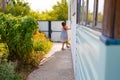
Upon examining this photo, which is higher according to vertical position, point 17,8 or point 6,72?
point 17,8

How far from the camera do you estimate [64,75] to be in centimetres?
846

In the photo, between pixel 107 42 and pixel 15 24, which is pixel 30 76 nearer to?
pixel 15 24

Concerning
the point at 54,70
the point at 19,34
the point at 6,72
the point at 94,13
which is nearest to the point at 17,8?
the point at 19,34

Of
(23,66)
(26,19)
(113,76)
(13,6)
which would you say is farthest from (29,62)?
(13,6)

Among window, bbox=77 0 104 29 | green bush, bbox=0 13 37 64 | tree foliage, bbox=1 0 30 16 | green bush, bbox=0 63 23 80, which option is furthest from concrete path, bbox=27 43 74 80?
tree foliage, bbox=1 0 30 16

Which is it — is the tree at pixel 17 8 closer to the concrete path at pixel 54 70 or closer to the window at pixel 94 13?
the concrete path at pixel 54 70

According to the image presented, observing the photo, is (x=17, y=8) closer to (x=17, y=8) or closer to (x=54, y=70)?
(x=17, y=8)

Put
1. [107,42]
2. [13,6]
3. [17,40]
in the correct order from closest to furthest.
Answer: [107,42] → [17,40] → [13,6]

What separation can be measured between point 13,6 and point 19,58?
15156 mm

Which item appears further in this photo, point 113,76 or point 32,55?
point 32,55

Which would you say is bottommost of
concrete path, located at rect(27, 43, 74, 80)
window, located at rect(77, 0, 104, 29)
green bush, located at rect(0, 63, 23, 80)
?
concrete path, located at rect(27, 43, 74, 80)

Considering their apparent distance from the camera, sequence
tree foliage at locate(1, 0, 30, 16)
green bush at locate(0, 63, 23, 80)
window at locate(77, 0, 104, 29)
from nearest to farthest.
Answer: window at locate(77, 0, 104, 29)
green bush at locate(0, 63, 23, 80)
tree foliage at locate(1, 0, 30, 16)

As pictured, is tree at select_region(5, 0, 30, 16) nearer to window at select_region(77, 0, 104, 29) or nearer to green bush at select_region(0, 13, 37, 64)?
green bush at select_region(0, 13, 37, 64)

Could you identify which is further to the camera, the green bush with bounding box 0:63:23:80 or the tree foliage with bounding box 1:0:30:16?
the tree foliage with bounding box 1:0:30:16
